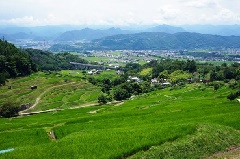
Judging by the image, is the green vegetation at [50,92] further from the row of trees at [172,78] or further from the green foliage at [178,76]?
the green foliage at [178,76]

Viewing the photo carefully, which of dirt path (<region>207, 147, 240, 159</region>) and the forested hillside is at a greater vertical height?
dirt path (<region>207, 147, 240, 159</region>)

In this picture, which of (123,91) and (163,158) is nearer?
(163,158)

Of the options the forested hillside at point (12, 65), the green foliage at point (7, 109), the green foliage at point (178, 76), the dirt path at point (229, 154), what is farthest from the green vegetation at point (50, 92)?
the dirt path at point (229, 154)

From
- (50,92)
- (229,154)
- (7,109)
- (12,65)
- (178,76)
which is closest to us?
(229,154)

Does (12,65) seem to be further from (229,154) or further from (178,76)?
(229,154)

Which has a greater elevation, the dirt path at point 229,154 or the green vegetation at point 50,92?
the dirt path at point 229,154

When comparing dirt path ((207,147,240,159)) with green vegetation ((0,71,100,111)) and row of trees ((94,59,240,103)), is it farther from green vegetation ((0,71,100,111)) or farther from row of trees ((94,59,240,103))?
green vegetation ((0,71,100,111))

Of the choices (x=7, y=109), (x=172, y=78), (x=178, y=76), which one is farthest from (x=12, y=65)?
(x=178, y=76)

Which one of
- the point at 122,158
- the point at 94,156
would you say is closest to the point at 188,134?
the point at 122,158

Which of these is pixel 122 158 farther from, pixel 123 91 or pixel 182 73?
pixel 182 73

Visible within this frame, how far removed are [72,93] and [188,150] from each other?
79.4 meters

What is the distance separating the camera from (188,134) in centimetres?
3531

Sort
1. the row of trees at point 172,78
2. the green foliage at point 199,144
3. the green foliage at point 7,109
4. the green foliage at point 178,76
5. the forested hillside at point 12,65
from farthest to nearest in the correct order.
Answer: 1. the green foliage at point 178,76
2. the forested hillside at point 12,65
3. the row of trees at point 172,78
4. the green foliage at point 7,109
5. the green foliage at point 199,144

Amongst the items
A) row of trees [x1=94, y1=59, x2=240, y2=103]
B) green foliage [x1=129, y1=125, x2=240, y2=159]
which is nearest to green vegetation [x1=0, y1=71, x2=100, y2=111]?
row of trees [x1=94, y1=59, x2=240, y2=103]
